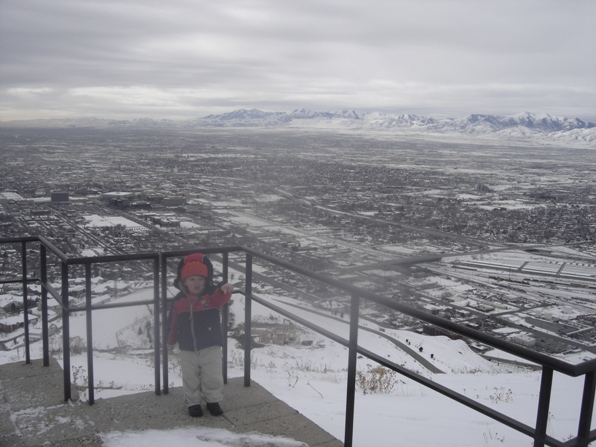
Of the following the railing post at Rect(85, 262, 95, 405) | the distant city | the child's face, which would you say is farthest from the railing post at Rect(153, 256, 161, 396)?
the distant city

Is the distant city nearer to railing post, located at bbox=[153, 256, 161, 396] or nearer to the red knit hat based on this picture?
railing post, located at bbox=[153, 256, 161, 396]

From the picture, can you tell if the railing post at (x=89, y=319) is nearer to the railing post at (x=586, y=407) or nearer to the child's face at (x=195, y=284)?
the child's face at (x=195, y=284)

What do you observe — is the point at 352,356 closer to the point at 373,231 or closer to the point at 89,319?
the point at 89,319

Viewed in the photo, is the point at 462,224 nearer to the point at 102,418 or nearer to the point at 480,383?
the point at 480,383

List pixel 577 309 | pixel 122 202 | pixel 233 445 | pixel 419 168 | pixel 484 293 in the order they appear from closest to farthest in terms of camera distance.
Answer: pixel 233 445 → pixel 577 309 → pixel 484 293 → pixel 122 202 → pixel 419 168

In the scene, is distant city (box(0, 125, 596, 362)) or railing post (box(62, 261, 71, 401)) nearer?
railing post (box(62, 261, 71, 401))

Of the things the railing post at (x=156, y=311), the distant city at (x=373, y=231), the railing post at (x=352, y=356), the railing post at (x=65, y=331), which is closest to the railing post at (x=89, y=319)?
the railing post at (x=65, y=331)

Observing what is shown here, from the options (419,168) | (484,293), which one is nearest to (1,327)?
(484,293)
